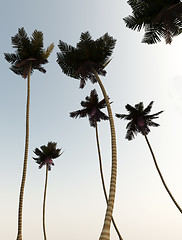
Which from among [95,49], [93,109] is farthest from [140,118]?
[95,49]

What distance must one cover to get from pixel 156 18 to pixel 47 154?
2668 cm

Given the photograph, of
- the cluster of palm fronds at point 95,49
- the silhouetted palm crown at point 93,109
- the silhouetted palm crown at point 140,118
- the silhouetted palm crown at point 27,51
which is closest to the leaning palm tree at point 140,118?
the silhouetted palm crown at point 140,118

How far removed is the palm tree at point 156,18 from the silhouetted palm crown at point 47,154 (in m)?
23.7

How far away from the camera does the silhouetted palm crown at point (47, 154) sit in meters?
31.8

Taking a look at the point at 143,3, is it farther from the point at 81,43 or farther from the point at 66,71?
the point at 66,71

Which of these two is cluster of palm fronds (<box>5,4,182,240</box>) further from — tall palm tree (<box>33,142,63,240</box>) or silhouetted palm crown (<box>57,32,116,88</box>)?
tall palm tree (<box>33,142,63,240</box>)

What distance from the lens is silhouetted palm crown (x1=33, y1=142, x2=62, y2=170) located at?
104ft

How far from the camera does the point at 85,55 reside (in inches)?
535

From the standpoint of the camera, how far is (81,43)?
13.4 m

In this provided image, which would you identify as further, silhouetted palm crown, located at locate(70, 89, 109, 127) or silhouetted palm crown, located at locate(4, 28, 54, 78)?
silhouetted palm crown, located at locate(70, 89, 109, 127)

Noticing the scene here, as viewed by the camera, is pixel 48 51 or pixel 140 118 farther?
pixel 140 118

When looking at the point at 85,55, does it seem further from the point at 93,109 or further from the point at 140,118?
the point at 140,118

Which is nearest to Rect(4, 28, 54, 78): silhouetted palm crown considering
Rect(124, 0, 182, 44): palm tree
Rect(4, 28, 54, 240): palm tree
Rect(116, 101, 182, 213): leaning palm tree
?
Rect(4, 28, 54, 240): palm tree

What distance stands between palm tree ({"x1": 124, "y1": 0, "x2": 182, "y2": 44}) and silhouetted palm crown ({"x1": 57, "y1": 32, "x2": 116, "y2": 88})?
7.21 feet
